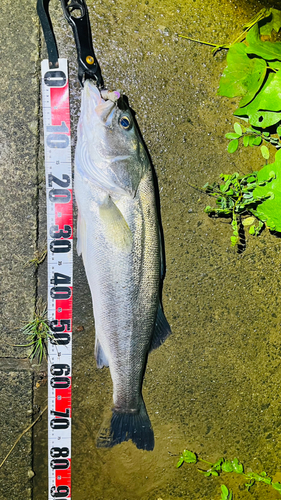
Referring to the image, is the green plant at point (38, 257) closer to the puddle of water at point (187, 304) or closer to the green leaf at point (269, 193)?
the puddle of water at point (187, 304)

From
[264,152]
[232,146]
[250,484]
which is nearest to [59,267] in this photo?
[232,146]

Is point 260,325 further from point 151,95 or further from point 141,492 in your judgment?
point 151,95

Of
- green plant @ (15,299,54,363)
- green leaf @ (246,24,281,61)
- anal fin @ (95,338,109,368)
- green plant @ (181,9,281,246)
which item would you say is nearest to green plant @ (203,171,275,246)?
green plant @ (181,9,281,246)

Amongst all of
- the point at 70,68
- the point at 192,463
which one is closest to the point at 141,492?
the point at 192,463

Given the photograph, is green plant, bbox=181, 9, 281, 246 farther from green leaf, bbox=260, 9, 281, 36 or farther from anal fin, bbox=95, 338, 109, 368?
anal fin, bbox=95, 338, 109, 368

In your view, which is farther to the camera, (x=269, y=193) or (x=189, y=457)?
(x=189, y=457)

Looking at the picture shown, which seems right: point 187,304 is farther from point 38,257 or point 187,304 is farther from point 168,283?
point 38,257

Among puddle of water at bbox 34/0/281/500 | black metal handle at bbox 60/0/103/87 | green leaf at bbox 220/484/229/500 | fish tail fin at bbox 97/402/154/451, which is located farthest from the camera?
green leaf at bbox 220/484/229/500

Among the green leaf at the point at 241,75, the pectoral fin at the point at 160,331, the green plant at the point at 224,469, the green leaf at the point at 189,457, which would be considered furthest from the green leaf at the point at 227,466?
the green leaf at the point at 241,75
